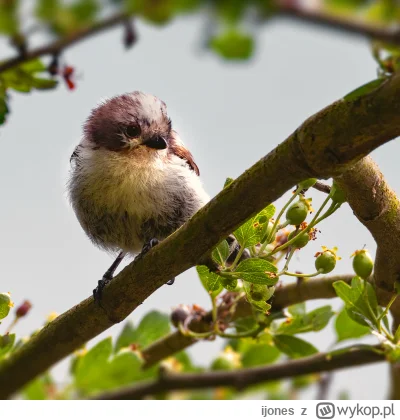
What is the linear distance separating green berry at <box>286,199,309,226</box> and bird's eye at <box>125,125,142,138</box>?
6.04ft

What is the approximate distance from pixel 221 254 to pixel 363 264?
49 centimetres

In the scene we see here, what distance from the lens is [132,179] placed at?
3566mm

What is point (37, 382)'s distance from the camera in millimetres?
1603

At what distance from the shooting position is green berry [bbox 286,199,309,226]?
212cm

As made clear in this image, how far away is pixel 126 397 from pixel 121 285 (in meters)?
1.30

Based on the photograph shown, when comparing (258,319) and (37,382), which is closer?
(37,382)

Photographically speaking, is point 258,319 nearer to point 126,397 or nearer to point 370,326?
point 370,326

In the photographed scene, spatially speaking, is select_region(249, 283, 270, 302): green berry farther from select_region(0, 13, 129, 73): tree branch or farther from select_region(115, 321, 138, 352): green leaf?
select_region(0, 13, 129, 73): tree branch

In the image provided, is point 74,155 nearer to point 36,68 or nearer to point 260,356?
point 260,356

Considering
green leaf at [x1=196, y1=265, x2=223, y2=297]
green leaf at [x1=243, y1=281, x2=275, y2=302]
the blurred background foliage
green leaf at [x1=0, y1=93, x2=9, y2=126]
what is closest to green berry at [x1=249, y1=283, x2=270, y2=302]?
green leaf at [x1=243, y1=281, x2=275, y2=302]

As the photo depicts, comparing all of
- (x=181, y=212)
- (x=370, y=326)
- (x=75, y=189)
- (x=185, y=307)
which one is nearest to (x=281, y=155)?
(x=370, y=326)

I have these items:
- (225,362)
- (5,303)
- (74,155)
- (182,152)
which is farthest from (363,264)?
(74,155)

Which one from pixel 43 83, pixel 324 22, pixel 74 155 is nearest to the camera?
pixel 324 22

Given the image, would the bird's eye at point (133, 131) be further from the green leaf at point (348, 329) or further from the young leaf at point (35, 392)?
the young leaf at point (35, 392)
